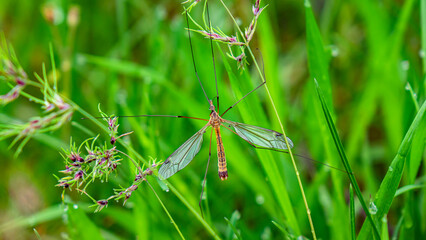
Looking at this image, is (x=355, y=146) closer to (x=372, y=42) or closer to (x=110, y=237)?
(x=372, y=42)

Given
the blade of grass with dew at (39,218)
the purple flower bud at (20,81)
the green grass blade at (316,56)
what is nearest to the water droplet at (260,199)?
the green grass blade at (316,56)

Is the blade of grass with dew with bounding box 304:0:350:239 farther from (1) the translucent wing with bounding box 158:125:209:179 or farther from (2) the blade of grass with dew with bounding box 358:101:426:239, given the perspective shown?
(1) the translucent wing with bounding box 158:125:209:179

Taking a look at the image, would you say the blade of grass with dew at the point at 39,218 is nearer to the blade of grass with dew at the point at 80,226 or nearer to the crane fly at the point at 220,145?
the blade of grass with dew at the point at 80,226

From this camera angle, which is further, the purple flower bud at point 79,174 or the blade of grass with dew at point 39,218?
the blade of grass with dew at point 39,218

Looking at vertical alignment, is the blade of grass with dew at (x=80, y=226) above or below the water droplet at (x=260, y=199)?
above

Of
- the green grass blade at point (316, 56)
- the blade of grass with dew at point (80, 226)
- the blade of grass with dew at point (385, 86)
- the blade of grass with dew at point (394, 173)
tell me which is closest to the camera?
the blade of grass with dew at point (394, 173)
